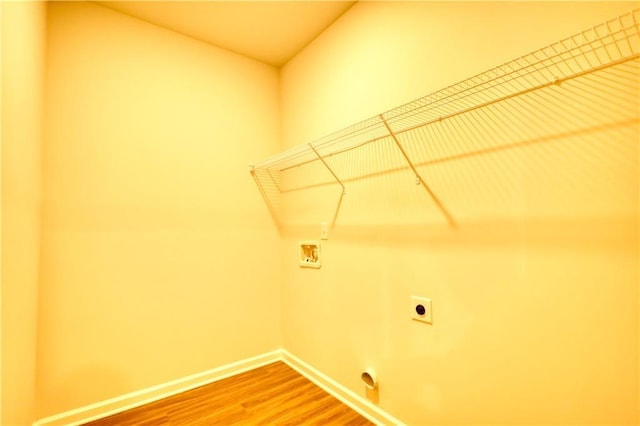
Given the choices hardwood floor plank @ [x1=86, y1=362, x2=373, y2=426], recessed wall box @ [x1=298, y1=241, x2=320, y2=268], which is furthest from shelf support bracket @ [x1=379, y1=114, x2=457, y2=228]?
hardwood floor plank @ [x1=86, y1=362, x2=373, y2=426]

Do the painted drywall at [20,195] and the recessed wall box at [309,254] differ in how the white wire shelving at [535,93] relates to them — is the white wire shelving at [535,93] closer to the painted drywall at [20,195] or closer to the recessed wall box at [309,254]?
the recessed wall box at [309,254]

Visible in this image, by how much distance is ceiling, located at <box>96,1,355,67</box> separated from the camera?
6.03ft

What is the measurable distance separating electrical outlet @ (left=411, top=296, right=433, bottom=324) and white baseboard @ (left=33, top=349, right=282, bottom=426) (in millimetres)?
1434

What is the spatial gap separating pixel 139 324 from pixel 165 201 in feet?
2.63

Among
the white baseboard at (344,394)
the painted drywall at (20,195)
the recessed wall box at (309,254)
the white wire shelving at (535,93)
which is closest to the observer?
the white wire shelving at (535,93)

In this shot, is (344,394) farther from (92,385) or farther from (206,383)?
(92,385)

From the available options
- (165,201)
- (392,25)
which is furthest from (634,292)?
(165,201)

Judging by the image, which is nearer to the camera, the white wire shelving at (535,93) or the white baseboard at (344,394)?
the white wire shelving at (535,93)

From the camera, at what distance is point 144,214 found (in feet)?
6.22

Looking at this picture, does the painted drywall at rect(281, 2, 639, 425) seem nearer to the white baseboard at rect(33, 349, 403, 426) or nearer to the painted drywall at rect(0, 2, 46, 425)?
the white baseboard at rect(33, 349, 403, 426)

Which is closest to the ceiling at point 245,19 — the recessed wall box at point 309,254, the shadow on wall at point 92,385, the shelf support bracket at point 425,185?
the shelf support bracket at point 425,185

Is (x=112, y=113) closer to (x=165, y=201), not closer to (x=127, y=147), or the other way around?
(x=127, y=147)

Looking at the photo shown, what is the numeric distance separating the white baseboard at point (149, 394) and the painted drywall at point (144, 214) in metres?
0.04

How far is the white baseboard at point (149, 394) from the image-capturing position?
5.35 ft
